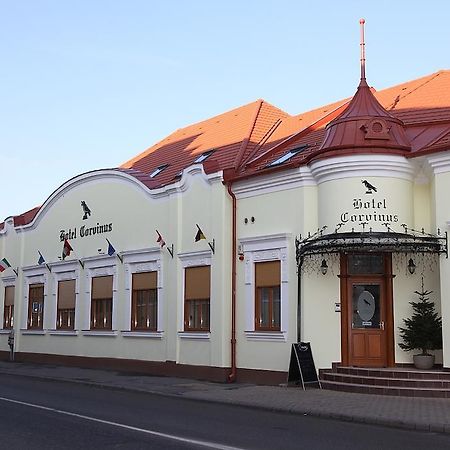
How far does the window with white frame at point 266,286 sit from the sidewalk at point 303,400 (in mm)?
1580

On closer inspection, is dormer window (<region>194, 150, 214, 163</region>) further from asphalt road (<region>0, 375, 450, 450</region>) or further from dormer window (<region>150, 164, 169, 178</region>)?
asphalt road (<region>0, 375, 450, 450</region>)

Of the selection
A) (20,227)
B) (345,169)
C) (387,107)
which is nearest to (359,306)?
(345,169)

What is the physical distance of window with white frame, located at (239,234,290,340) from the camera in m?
18.6

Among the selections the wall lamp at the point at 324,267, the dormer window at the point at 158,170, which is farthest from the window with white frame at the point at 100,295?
the wall lamp at the point at 324,267

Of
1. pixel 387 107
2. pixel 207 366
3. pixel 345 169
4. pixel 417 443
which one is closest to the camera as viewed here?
pixel 417 443

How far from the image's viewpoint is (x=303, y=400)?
15.0 meters

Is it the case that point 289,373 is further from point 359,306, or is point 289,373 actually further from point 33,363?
→ point 33,363

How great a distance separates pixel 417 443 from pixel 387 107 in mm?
13122

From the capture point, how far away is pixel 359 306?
59.2 ft

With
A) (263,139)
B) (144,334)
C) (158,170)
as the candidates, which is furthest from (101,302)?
(263,139)

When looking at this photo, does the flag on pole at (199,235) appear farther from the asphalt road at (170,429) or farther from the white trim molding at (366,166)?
the asphalt road at (170,429)

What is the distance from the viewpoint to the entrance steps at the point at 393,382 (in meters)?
15.6

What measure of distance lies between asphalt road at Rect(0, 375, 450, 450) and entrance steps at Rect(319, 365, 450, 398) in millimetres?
3140

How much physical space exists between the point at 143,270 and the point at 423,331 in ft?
31.6
